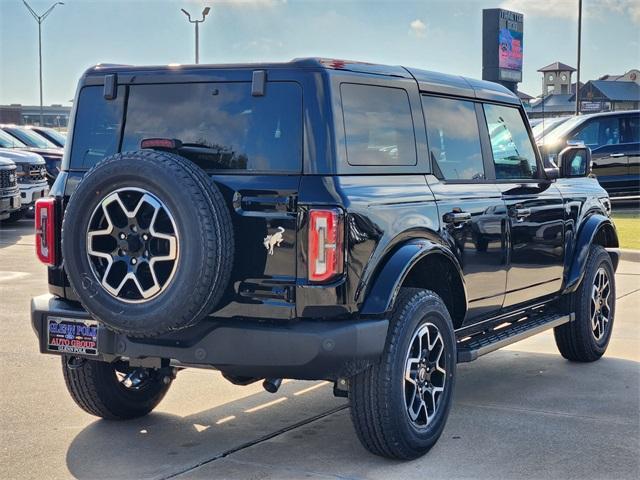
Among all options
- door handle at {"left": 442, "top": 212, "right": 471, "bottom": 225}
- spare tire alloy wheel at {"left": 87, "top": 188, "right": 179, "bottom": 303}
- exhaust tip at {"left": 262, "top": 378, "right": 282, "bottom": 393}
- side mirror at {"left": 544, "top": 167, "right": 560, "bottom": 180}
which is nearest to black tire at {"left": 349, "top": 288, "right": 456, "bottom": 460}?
exhaust tip at {"left": 262, "top": 378, "right": 282, "bottom": 393}

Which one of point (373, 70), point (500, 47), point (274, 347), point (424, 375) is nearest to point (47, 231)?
point (274, 347)

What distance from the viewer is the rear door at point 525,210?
19.5 ft

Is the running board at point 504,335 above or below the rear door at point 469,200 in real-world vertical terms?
below

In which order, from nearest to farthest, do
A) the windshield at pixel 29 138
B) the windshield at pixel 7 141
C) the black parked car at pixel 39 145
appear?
the windshield at pixel 7 141 → the black parked car at pixel 39 145 → the windshield at pixel 29 138

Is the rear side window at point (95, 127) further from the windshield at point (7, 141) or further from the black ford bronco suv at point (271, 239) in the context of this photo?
the windshield at point (7, 141)

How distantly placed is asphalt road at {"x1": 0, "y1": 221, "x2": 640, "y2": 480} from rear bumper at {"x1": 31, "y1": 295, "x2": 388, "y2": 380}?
21.1 inches

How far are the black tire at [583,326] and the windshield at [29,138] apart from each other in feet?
53.5

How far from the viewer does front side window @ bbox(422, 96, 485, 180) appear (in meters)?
5.38

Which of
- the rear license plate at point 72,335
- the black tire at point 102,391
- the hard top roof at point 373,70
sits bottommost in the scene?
the black tire at point 102,391

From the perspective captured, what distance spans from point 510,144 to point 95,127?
8.86 feet

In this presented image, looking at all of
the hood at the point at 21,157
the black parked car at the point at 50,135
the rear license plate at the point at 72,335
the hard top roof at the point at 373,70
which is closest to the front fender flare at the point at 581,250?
the hard top roof at the point at 373,70

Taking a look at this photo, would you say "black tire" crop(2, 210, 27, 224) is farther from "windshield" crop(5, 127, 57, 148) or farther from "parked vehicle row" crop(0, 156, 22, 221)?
"windshield" crop(5, 127, 57, 148)

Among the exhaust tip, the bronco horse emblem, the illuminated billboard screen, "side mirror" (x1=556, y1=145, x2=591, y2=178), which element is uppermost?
the illuminated billboard screen

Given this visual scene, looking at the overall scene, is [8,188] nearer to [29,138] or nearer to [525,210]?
[29,138]
